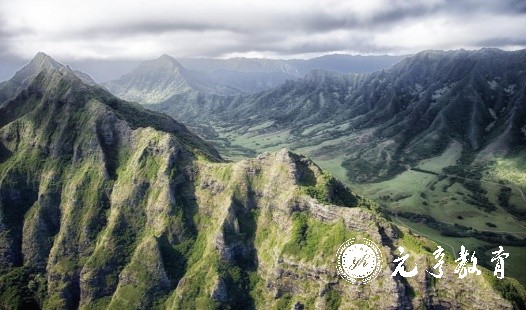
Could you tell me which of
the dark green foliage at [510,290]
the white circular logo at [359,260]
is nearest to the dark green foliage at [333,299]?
the white circular logo at [359,260]

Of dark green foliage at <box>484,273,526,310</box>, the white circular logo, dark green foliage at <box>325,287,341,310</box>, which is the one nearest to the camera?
dark green foliage at <box>484,273,526,310</box>

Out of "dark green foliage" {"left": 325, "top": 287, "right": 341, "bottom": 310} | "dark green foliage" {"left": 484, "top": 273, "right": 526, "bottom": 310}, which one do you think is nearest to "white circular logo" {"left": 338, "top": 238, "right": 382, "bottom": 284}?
"dark green foliage" {"left": 325, "top": 287, "right": 341, "bottom": 310}

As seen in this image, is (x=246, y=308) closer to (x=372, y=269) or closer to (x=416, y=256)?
(x=372, y=269)

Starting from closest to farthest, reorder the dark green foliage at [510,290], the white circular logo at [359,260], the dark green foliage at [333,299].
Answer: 1. the dark green foliage at [510,290]
2. the white circular logo at [359,260]
3. the dark green foliage at [333,299]

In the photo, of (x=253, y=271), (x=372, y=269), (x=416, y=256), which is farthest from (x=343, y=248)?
(x=253, y=271)

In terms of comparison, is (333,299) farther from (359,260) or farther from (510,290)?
(510,290)

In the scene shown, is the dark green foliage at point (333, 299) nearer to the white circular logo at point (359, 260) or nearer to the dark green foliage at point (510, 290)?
the white circular logo at point (359, 260)

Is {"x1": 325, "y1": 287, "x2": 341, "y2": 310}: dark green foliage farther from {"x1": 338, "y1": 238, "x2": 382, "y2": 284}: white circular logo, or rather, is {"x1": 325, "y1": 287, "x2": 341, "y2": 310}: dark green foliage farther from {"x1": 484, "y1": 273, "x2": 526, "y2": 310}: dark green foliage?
{"x1": 484, "y1": 273, "x2": 526, "y2": 310}: dark green foliage

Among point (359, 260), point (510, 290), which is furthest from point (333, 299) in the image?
point (510, 290)
